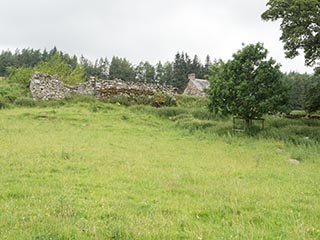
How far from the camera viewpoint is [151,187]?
6.93 metres

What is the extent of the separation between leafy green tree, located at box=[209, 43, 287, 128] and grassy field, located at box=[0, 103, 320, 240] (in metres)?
2.68

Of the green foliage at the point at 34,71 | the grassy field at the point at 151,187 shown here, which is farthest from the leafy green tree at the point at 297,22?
the green foliage at the point at 34,71

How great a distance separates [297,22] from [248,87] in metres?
4.70

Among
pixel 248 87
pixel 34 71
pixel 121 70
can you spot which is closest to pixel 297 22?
pixel 248 87

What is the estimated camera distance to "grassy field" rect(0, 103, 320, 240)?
4574mm

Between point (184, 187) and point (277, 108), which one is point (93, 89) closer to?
point (277, 108)

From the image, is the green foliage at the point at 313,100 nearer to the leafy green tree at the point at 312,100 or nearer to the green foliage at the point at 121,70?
the leafy green tree at the point at 312,100

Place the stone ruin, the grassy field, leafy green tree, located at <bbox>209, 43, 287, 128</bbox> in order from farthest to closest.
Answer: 1. the stone ruin
2. leafy green tree, located at <bbox>209, 43, 287, 128</bbox>
3. the grassy field

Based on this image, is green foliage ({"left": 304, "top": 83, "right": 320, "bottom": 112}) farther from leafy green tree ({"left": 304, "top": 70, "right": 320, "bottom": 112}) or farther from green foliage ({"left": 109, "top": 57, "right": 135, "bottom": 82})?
green foliage ({"left": 109, "top": 57, "right": 135, "bottom": 82})

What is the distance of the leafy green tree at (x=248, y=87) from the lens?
17328mm

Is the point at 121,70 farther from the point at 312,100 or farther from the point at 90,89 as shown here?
the point at 312,100

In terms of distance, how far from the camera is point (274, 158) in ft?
39.3

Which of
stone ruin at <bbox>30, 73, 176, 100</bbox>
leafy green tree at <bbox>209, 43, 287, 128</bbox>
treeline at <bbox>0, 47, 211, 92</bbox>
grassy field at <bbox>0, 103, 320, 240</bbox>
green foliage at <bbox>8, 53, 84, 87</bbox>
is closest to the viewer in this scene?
grassy field at <bbox>0, 103, 320, 240</bbox>

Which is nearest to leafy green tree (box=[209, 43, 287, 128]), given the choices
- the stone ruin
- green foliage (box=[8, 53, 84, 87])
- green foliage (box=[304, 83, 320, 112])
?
green foliage (box=[304, 83, 320, 112])
